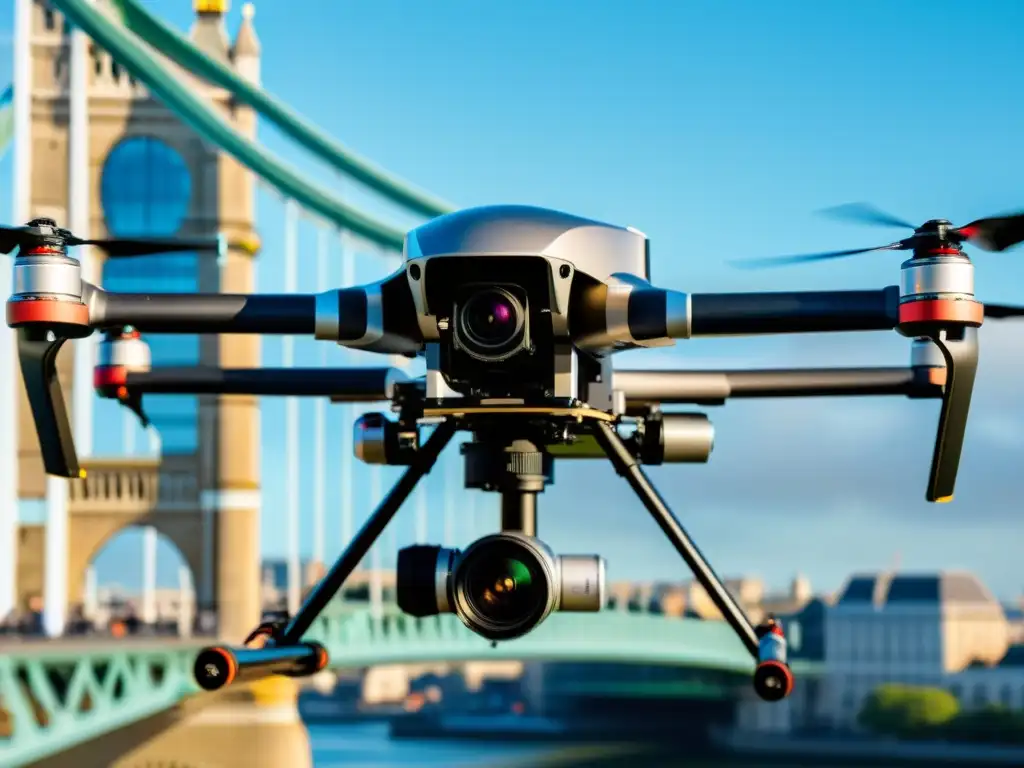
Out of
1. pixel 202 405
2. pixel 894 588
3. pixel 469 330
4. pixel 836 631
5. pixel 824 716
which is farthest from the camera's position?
pixel 894 588

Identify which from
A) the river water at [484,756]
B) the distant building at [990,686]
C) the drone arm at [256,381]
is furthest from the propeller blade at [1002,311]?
→ the distant building at [990,686]

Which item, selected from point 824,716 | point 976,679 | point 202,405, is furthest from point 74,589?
point 976,679

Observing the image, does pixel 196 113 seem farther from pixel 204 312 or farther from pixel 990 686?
pixel 990 686

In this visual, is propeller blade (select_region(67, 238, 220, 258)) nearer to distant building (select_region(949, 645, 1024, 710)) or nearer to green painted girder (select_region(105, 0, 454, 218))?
green painted girder (select_region(105, 0, 454, 218))

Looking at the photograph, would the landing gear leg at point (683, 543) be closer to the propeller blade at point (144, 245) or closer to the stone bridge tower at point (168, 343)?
the propeller blade at point (144, 245)

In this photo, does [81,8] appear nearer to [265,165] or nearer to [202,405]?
[265,165]
